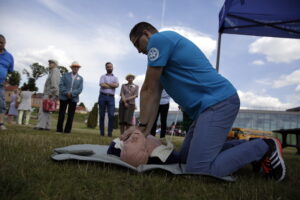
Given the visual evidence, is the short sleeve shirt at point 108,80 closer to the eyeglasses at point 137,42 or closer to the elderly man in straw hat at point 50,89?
the elderly man in straw hat at point 50,89

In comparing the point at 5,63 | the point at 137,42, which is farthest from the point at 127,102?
the point at 137,42

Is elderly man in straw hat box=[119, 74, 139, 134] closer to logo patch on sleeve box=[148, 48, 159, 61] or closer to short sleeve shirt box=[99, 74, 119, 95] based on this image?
short sleeve shirt box=[99, 74, 119, 95]

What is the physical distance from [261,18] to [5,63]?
20.3ft

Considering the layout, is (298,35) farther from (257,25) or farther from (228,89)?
(228,89)

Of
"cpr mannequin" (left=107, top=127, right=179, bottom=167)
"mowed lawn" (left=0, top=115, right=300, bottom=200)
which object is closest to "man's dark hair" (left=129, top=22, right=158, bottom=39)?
"cpr mannequin" (left=107, top=127, right=179, bottom=167)

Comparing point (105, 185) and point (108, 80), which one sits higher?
point (108, 80)

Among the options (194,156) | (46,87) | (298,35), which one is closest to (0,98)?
(46,87)

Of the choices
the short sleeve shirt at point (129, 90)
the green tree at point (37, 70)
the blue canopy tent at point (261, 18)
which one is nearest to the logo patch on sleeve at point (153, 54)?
the blue canopy tent at point (261, 18)

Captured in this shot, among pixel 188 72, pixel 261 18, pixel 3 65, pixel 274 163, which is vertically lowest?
pixel 274 163

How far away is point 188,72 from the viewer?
2371 mm

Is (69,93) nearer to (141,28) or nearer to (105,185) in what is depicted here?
(141,28)

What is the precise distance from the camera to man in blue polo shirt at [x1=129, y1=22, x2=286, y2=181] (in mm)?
2191

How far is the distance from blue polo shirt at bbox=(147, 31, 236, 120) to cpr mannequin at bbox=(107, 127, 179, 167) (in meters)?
0.46

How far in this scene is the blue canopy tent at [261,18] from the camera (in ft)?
18.6
